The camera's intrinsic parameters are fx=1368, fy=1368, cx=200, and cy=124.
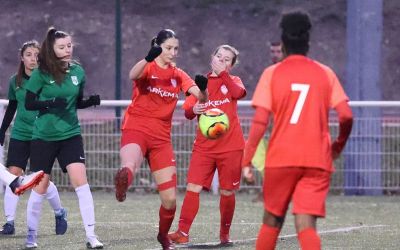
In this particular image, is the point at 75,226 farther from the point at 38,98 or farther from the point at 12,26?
the point at 12,26

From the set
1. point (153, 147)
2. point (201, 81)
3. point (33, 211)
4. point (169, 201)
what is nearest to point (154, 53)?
point (201, 81)

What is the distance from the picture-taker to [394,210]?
53.3ft

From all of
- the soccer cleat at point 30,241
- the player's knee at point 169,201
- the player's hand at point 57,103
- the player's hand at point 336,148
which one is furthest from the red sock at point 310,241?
the soccer cleat at point 30,241

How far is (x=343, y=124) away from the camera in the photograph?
894 cm

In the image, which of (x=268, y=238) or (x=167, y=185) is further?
(x=167, y=185)

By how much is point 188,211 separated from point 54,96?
5.51 feet

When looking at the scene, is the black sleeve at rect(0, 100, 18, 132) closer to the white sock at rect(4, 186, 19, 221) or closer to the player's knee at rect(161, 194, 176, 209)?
the white sock at rect(4, 186, 19, 221)

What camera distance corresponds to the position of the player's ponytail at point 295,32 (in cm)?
891

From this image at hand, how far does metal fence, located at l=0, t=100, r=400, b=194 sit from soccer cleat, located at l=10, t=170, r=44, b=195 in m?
7.26

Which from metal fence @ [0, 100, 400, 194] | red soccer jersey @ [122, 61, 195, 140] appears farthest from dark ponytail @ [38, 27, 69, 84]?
metal fence @ [0, 100, 400, 194]

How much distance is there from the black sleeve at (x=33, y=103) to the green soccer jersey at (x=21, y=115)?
4.33ft

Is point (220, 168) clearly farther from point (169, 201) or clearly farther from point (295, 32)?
point (295, 32)

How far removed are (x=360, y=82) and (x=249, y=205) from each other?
10.7 feet

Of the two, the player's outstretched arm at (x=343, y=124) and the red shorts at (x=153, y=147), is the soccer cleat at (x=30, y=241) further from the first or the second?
the player's outstretched arm at (x=343, y=124)
